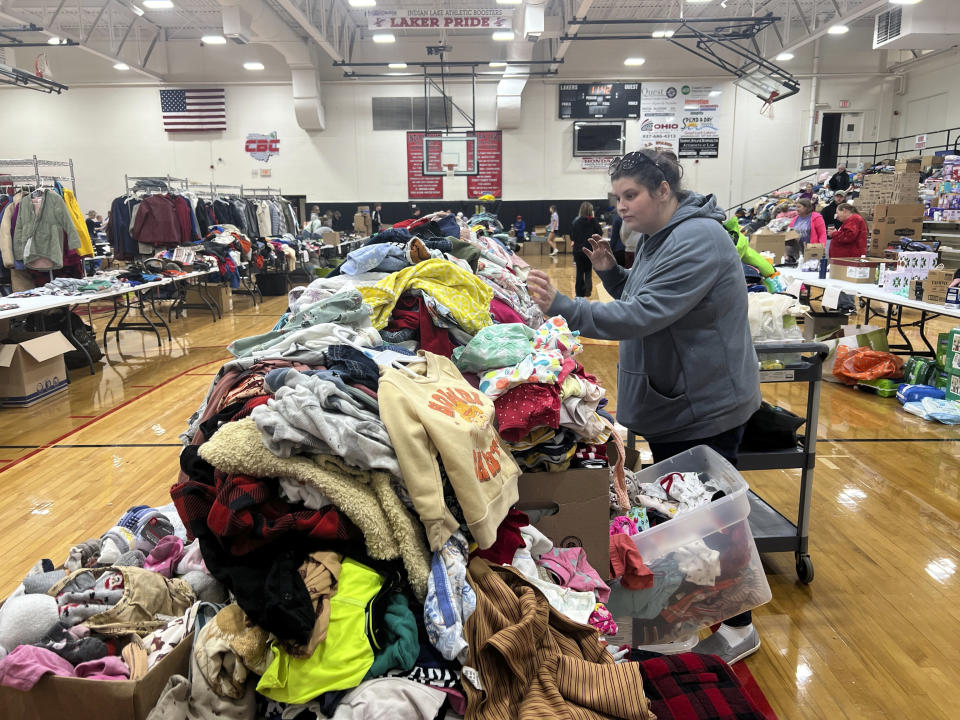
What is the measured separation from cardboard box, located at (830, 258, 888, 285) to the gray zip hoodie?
4712mm

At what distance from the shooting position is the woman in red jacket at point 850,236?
8.34 metres

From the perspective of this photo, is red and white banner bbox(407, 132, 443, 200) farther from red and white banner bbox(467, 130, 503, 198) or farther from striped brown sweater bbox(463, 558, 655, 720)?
striped brown sweater bbox(463, 558, 655, 720)

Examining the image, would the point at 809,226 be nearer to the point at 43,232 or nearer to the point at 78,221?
the point at 78,221

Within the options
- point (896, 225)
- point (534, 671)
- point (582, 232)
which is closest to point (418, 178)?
point (582, 232)

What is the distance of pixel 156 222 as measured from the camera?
931 centimetres

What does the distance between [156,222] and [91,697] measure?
30.7 feet

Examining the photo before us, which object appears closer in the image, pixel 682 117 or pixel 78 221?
pixel 78 221

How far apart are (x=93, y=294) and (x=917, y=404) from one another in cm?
715

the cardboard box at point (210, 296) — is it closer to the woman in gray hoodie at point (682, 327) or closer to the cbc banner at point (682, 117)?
the woman in gray hoodie at point (682, 327)

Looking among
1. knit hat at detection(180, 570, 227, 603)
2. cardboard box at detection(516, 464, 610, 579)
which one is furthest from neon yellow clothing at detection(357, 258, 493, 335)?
knit hat at detection(180, 570, 227, 603)

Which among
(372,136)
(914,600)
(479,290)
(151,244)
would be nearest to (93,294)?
(151,244)

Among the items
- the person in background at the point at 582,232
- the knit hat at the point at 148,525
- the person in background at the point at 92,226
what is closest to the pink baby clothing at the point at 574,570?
the knit hat at the point at 148,525

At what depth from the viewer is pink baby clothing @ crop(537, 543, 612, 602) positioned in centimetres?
144

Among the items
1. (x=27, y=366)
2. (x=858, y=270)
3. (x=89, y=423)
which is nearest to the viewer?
(x=89, y=423)
